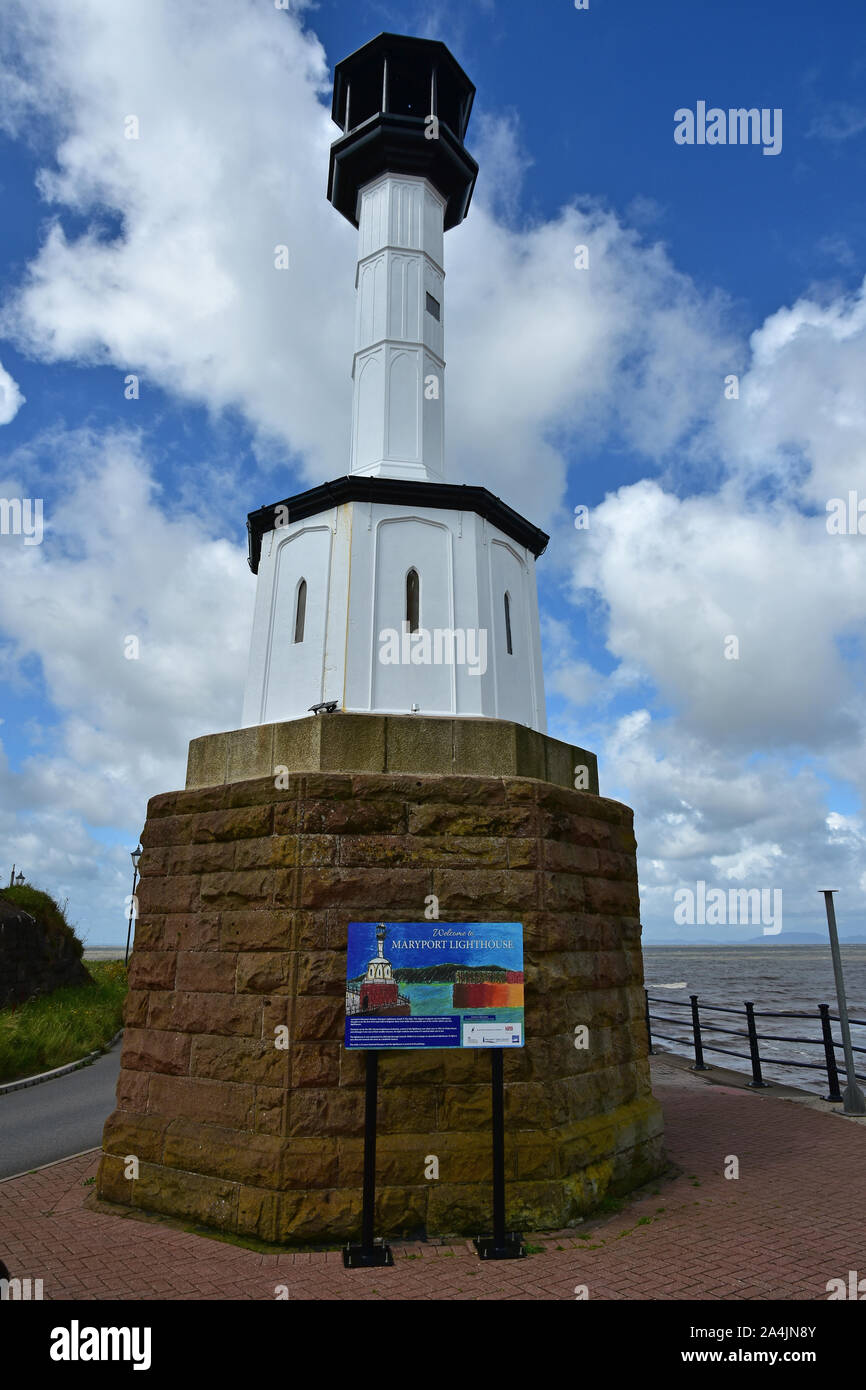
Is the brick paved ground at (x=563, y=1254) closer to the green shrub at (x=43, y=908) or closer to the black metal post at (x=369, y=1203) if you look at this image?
the black metal post at (x=369, y=1203)

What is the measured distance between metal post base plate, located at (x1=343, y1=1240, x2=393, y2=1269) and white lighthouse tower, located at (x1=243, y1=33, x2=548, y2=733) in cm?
516

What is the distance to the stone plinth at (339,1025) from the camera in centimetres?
625

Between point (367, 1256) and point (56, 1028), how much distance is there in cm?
1368

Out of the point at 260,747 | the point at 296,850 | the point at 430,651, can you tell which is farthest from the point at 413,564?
the point at 296,850

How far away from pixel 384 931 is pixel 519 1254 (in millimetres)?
2424

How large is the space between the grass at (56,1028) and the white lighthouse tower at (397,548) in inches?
372

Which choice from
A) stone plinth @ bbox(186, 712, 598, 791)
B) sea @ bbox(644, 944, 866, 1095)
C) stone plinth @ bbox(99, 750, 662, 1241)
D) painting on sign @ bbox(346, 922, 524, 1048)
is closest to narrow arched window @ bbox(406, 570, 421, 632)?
stone plinth @ bbox(186, 712, 598, 791)

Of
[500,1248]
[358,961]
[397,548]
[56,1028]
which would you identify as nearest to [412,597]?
[397,548]

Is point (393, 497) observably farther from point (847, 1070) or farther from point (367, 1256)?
point (847, 1070)

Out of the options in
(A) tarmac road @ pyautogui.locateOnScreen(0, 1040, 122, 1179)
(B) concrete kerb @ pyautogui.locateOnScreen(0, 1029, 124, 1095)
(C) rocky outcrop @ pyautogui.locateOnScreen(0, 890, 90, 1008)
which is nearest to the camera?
(A) tarmac road @ pyautogui.locateOnScreen(0, 1040, 122, 1179)

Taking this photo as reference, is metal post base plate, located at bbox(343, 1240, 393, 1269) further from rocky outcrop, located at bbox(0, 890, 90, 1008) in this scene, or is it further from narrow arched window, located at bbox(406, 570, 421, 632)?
rocky outcrop, located at bbox(0, 890, 90, 1008)

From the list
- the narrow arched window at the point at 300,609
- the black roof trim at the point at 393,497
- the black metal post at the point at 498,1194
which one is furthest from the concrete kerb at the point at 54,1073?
the black metal post at the point at 498,1194

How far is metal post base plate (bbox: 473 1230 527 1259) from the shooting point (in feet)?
19.0

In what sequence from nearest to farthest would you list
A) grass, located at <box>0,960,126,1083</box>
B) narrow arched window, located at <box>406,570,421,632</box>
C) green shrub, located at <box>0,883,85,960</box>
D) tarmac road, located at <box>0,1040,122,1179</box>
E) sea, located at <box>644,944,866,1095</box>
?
tarmac road, located at <box>0,1040,122,1179</box>, narrow arched window, located at <box>406,570,421,632</box>, grass, located at <box>0,960,126,1083</box>, sea, located at <box>644,944,866,1095</box>, green shrub, located at <box>0,883,85,960</box>
